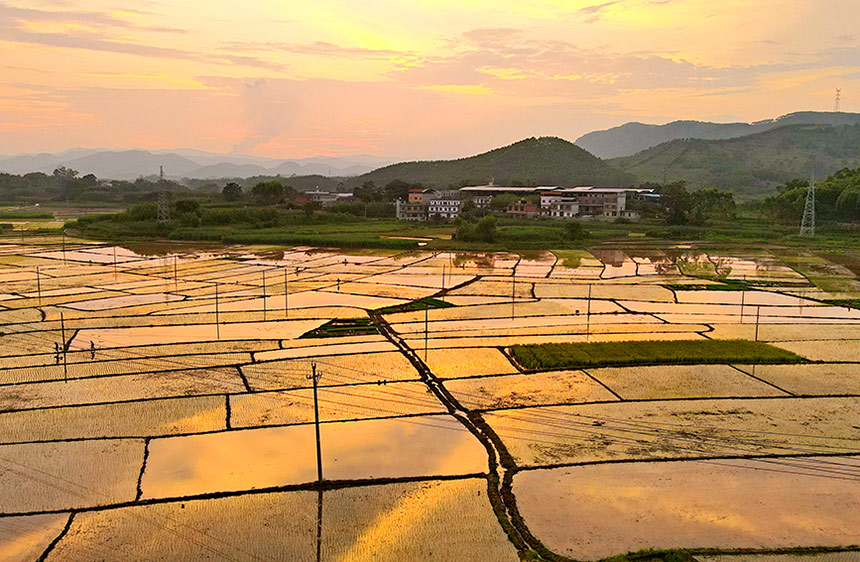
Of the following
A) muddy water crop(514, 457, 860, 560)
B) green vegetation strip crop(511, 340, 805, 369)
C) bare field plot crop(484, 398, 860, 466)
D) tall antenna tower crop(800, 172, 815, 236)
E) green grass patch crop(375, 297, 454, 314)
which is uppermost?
tall antenna tower crop(800, 172, 815, 236)

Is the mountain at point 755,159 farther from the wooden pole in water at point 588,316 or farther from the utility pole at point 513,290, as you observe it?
the wooden pole in water at point 588,316

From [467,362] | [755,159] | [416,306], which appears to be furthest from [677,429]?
[755,159]

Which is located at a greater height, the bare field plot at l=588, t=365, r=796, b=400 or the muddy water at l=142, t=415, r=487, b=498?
the bare field plot at l=588, t=365, r=796, b=400

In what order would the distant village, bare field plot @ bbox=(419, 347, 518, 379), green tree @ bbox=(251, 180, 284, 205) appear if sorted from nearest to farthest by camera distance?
bare field plot @ bbox=(419, 347, 518, 379)
the distant village
green tree @ bbox=(251, 180, 284, 205)

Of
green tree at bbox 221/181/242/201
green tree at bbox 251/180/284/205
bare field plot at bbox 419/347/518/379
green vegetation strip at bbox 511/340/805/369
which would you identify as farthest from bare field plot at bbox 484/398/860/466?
green tree at bbox 221/181/242/201

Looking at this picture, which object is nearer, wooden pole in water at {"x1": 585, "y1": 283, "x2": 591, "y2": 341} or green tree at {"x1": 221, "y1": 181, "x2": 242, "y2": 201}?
wooden pole in water at {"x1": 585, "y1": 283, "x2": 591, "y2": 341}

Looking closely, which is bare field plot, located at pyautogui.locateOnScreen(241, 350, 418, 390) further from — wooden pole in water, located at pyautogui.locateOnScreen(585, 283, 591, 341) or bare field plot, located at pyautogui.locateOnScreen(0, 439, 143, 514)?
wooden pole in water, located at pyautogui.locateOnScreen(585, 283, 591, 341)

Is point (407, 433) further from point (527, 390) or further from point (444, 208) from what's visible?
point (444, 208)
